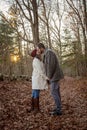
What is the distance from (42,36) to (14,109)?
3300 cm

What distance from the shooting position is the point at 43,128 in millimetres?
5945

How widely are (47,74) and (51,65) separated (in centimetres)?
31

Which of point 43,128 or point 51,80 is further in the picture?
point 51,80

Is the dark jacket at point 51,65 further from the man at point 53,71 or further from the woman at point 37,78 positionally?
the woman at point 37,78

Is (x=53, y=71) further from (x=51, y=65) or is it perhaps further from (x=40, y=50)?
(x=40, y=50)

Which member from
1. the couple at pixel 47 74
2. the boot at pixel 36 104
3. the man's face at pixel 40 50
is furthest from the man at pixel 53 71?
the boot at pixel 36 104

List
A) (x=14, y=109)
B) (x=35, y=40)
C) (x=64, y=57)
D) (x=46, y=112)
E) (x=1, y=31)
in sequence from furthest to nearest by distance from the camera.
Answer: (x=64, y=57) < (x=1, y=31) < (x=35, y=40) < (x=14, y=109) < (x=46, y=112)

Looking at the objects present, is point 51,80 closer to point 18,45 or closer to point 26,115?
point 26,115

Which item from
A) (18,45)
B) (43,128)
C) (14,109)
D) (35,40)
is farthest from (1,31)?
(43,128)

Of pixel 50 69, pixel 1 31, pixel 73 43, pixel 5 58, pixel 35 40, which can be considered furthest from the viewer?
pixel 73 43

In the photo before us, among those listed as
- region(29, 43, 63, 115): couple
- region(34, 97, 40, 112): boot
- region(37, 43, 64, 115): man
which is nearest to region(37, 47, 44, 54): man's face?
region(29, 43, 63, 115): couple

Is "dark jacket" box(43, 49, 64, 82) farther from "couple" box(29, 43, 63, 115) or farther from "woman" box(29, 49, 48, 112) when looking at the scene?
"woman" box(29, 49, 48, 112)

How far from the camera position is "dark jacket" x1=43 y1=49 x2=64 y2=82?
7116 mm

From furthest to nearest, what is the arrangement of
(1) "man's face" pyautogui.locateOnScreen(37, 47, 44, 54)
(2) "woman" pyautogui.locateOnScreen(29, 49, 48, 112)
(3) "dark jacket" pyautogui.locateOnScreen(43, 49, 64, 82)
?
1. (2) "woman" pyautogui.locateOnScreen(29, 49, 48, 112)
2. (1) "man's face" pyautogui.locateOnScreen(37, 47, 44, 54)
3. (3) "dark jacket" pyautogui.locateOnScreen(43, 49, 64, 82)
